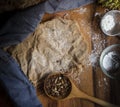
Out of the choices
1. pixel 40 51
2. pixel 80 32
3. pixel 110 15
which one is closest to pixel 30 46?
pixel 40 51

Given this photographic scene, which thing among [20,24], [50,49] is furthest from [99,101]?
[20,24]

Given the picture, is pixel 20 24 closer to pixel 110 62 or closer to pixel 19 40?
pixel 19 40

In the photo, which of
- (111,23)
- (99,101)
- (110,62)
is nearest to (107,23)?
(111,23)

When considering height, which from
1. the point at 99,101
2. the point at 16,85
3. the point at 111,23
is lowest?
the point at 99,101

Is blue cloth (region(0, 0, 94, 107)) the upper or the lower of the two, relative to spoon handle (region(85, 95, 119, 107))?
upper

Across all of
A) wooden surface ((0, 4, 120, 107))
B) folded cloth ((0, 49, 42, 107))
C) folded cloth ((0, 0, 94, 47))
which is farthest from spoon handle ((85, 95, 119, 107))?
folded cloth ((0, 0, 94, 47))

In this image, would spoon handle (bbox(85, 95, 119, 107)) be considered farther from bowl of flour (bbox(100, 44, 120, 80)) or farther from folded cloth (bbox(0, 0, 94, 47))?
folded cloth (bbox(0, 0, 94, 47))

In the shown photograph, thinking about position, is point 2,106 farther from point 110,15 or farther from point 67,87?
point 110,15

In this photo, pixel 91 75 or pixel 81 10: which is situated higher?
pixel 81 10
